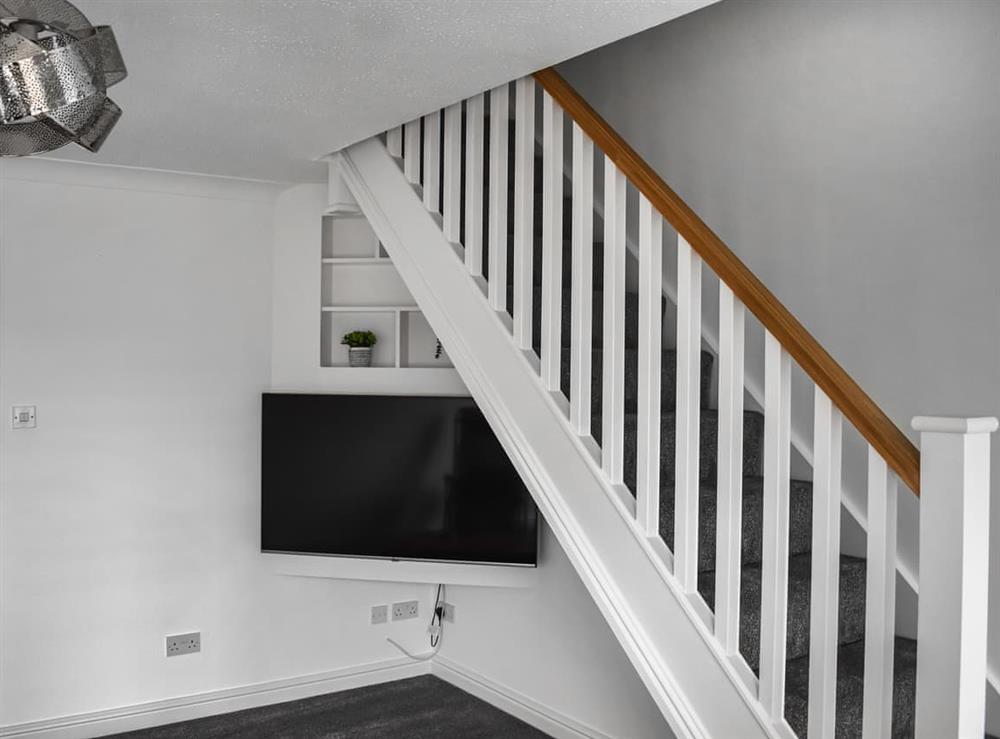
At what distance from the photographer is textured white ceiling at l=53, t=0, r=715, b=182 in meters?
2.17

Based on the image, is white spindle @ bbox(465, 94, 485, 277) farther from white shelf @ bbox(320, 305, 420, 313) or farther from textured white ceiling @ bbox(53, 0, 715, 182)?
white shelf @ bbox(320, 305, 420, 313)

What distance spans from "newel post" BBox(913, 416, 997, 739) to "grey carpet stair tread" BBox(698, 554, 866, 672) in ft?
2.06

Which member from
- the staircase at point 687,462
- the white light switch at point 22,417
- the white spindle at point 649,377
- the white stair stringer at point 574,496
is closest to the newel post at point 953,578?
the staircase at point 687,462

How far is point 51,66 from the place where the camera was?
1.46 metres

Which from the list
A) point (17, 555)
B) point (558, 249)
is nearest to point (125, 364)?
point (17, 555)

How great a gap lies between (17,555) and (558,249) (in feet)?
8.93

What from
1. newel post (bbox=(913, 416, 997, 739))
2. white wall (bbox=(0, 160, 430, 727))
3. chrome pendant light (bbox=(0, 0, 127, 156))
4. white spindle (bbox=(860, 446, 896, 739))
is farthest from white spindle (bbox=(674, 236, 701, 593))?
white wall (bbox=(0, 160, 430, 727))

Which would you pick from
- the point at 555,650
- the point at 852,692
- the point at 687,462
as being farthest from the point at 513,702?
the point at 687,462

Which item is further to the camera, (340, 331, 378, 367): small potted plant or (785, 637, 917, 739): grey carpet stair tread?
(340, 331, 378, 367): small potted plant

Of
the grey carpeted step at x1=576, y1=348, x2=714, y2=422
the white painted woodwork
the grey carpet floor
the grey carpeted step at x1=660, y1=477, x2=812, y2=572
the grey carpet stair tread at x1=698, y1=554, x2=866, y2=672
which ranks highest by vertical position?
the white painted woodwork

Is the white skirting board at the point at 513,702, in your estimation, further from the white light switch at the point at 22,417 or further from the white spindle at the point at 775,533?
the white light switch at the point at 22,417

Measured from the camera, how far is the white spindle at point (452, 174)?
3.16 meters

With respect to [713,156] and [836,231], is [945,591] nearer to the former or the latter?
[836,231]

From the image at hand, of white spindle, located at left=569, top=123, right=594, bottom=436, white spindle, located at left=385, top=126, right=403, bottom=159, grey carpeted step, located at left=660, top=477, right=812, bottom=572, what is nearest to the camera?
white spindle, located at left=569, top=123, right=594, bottom=436
